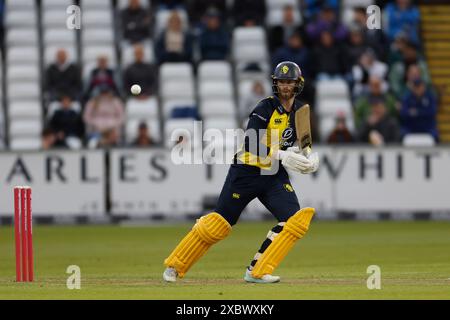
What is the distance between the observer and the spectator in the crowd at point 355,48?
22.9 metres

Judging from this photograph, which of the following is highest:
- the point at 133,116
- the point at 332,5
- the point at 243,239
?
the point at 332,5

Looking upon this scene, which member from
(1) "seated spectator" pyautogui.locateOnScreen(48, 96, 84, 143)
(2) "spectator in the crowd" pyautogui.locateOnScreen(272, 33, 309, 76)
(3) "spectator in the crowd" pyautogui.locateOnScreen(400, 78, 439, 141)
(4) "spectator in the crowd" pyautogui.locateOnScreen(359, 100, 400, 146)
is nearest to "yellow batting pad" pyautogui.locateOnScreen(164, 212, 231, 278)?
(1) "seated spectator" pyautogui.locateOnScreen(48, 96, 84, 143)

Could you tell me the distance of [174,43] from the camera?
22.9 metres

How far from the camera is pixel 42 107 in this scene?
2242 centimetres

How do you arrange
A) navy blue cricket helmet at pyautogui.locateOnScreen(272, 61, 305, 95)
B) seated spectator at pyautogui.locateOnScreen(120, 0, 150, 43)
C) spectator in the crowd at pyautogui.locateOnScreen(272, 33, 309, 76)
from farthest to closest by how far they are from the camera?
seated spectator at pyautogui.locateOnScreen(120, 0, 150, 43)
spectator in the crowd at pyautogui.locateOnScreen(272, 33, 309, 76)
navy blue cricket helmet at pyautogui.locateOnScreen(272, 61, 305, 95)

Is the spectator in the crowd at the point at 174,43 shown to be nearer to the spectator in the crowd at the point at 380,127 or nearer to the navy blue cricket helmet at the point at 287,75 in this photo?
the spectator in the crowd at the point at 380,127

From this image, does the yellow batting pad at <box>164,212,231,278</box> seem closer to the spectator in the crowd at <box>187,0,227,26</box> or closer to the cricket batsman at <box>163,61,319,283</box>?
the cricket batsman at <box>163,61,319,283</box>

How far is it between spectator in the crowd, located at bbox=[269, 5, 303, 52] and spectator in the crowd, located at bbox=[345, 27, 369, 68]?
108 cm

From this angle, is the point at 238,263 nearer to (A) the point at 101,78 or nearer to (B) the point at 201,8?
(A) the point at 101,78

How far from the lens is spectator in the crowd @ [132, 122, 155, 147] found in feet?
68.7

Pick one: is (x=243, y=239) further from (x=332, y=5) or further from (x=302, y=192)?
(x=332, y=5)

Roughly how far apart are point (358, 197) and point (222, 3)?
5.15 meters
